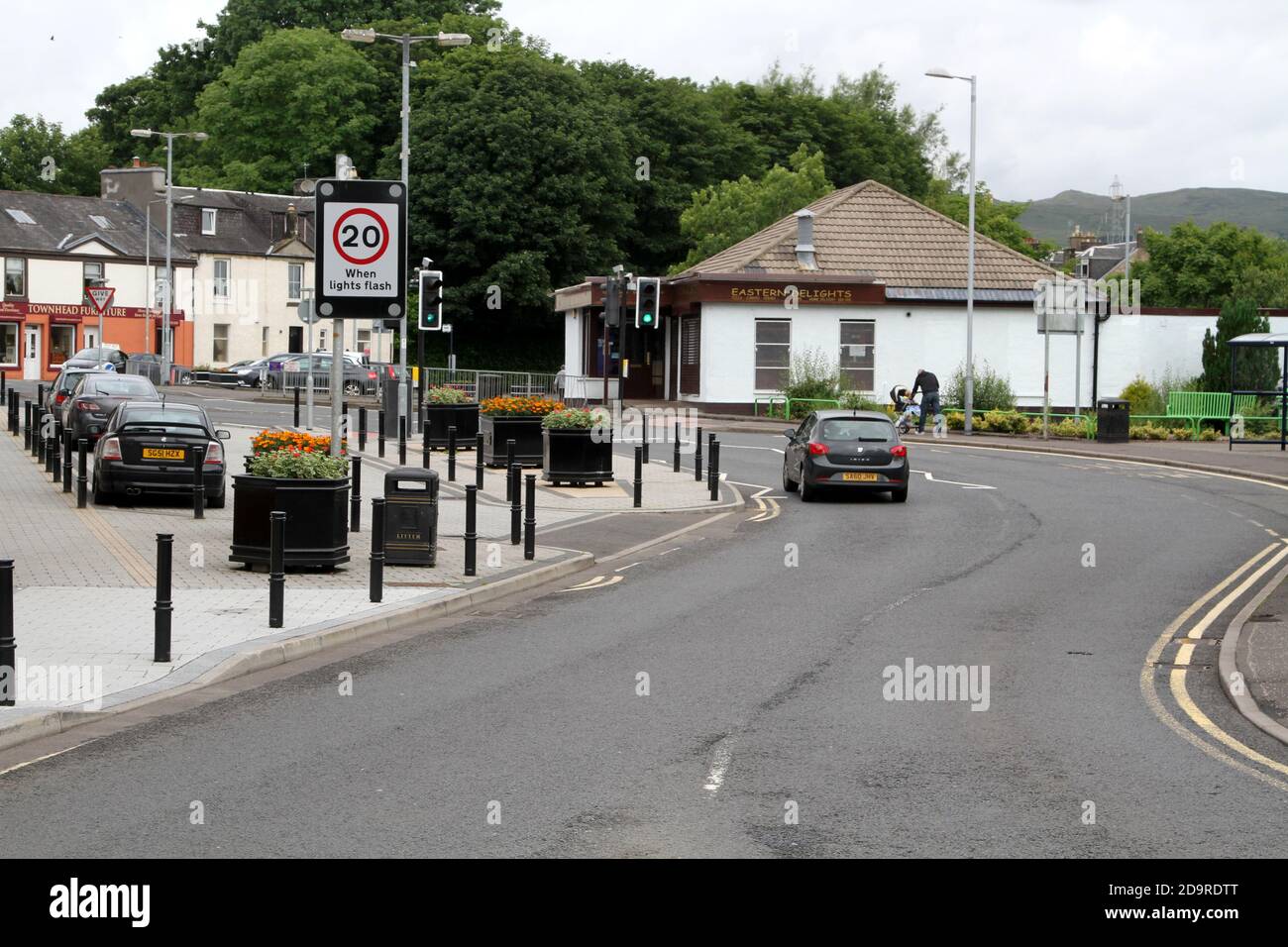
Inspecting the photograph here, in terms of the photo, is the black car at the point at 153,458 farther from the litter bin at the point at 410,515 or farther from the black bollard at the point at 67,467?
the litter bin at the point at 410,515

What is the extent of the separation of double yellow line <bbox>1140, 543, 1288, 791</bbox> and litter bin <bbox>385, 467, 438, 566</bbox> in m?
7.47

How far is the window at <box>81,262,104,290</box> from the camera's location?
253ft

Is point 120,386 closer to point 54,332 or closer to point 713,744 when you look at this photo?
point 713,744

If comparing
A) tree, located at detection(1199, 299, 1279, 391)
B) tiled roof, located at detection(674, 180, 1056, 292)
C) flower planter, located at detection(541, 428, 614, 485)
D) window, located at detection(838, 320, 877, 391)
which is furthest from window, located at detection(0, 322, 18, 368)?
flower planter, located at detection(541, 428, 614, 485)

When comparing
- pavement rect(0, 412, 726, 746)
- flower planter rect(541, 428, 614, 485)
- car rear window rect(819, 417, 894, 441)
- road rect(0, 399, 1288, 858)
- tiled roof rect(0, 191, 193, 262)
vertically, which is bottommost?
road rect(0, 399, 1288, 858)

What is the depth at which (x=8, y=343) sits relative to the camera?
7612 cm

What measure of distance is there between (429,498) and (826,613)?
4.60m

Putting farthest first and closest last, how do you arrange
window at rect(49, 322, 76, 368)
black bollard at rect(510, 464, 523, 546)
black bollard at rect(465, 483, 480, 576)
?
window at rect(49, 322, 76, 368) < black bollard at rect(510, 464, 523, 546) < black bollard at rect(465, 483, 480, 576)

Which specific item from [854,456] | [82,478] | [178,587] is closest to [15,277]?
[82,478]

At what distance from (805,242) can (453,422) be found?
811 inches

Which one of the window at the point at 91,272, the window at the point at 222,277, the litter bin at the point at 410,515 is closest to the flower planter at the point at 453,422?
the litter bin at the point at 410,515

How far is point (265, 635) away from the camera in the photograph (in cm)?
1252

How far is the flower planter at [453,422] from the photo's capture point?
3344cm

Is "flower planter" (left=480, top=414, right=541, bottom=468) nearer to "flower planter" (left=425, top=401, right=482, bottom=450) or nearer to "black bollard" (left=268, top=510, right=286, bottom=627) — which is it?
"flower planter" (left=425, top=401, right=482, bottom=450)
